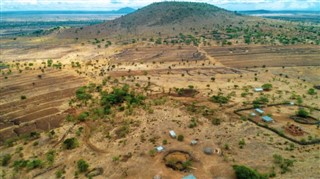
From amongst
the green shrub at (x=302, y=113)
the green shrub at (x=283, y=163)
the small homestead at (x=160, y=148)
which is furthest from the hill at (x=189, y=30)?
the small homestead at (x=160, y=148)

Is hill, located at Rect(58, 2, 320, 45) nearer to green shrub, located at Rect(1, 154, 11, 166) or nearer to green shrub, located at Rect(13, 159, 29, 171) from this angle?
green shrub, located at Rect(1, 154, 11, 166)

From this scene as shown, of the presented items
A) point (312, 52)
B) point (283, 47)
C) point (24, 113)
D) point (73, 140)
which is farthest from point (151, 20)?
point (73, 140)

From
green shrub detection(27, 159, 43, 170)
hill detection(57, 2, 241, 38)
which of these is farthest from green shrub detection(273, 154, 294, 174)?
hill detection(57, 2, 241, 38)

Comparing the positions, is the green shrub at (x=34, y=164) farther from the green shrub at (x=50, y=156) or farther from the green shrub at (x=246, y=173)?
the green shrub at (x=246, y=173)

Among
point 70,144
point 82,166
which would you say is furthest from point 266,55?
point 82,166

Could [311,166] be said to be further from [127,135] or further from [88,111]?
[88,111]

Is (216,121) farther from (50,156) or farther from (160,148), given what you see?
(50,156)

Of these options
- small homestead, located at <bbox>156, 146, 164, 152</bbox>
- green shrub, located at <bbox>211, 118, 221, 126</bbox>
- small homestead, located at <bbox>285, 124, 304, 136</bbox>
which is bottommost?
small homestead, located at <bbox>156, 146, 164, 152</bbox>

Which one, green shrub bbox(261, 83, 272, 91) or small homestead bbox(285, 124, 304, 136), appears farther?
green shrub bbox(261, 83, 272, 91)
